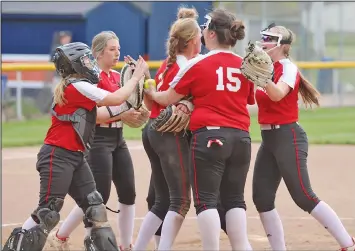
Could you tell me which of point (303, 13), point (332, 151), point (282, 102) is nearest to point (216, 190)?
point (282, 102)

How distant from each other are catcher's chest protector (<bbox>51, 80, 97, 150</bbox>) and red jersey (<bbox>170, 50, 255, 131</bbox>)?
66cm

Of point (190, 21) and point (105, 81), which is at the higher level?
point (190, 21)

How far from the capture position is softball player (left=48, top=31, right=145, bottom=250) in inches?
271

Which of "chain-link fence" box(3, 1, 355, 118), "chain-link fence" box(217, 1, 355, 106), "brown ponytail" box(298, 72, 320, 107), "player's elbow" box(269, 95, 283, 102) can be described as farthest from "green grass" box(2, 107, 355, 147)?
"player's elbow" box(269, 95, 283, 102)

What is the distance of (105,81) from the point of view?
22.7 feet

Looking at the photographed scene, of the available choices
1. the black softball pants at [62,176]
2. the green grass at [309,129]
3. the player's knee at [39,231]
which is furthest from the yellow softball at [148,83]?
Result: the green grass at [309,129]

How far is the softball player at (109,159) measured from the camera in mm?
6895

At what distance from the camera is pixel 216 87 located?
5.86 meters

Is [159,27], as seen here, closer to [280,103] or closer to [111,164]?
[111,164]

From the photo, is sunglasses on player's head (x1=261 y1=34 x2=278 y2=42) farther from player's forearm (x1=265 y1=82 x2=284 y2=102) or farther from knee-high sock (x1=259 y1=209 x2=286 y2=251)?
knee-high sock (x1=259 y1=209 x2=286 y2=251)

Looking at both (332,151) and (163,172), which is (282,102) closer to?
(163,172)

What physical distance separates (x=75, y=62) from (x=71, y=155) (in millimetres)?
639

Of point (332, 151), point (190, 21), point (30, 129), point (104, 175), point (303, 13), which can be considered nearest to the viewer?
point (190, 21)

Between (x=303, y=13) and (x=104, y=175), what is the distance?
16.1 metres
